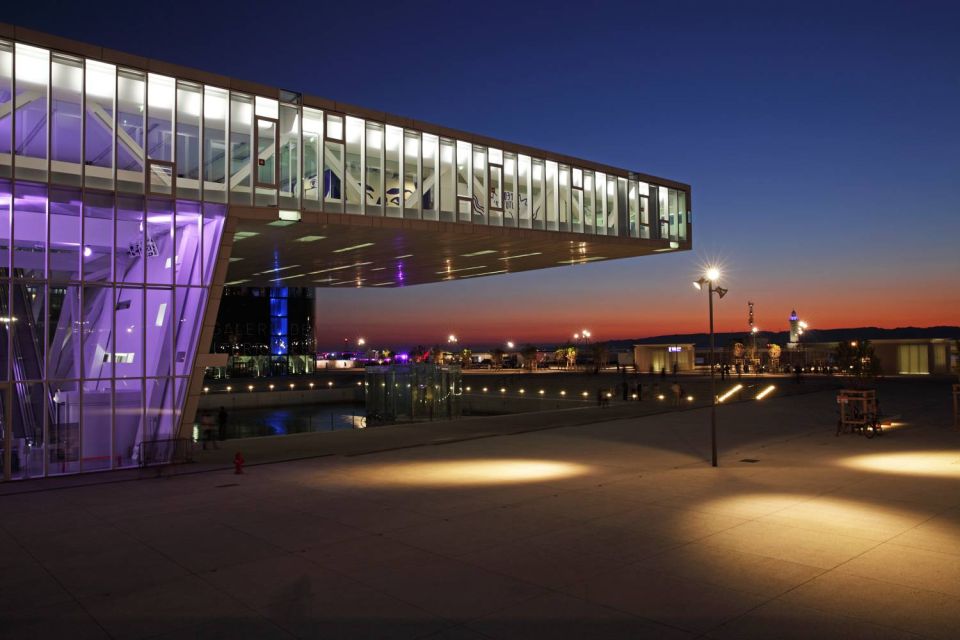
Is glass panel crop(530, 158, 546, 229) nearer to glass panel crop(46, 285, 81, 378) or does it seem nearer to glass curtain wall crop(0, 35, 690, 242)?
glass curtain wall crop(0, 35, 690, 242)

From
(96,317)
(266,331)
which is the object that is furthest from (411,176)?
(266,331)

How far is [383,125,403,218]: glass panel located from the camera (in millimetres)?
27453

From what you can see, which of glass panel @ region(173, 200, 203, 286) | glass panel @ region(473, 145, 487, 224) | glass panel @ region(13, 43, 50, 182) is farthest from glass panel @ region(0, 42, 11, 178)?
glass panel @ region(473, 145, 487, 224)

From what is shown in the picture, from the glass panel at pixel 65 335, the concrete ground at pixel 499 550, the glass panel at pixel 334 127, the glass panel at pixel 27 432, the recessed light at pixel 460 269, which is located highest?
the glass panel at pixel 334 127

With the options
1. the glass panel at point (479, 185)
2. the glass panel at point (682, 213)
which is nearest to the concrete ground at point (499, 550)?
the glass panel at point (479, 185)

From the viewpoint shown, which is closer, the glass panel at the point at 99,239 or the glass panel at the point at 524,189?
the glass panel at the point at 99,239

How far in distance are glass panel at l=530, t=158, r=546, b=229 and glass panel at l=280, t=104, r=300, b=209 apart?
11.7m

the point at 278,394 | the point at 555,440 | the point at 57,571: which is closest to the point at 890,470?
the point at 555,440

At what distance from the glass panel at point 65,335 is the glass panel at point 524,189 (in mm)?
A: 18372

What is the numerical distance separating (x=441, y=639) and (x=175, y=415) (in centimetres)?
1714

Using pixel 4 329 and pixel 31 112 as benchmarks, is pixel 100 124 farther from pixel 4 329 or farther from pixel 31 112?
pixel 4 329

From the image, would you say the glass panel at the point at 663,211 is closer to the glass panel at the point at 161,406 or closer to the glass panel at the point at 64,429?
the glass panel at the point at 161,406

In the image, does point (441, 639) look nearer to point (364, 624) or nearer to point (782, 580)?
point (364, 624)

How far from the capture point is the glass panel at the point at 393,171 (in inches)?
1081
